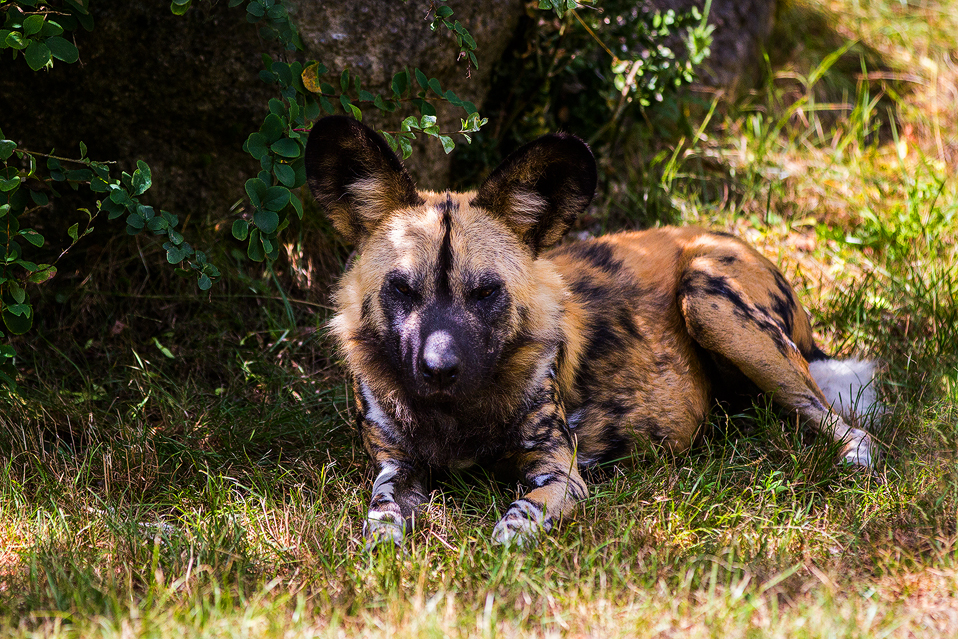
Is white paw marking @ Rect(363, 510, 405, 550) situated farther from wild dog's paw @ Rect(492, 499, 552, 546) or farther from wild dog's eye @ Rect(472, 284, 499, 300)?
wild dog's eye @ Rect(472, 284, 499, 300)

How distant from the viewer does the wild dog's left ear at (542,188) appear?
9.91ft

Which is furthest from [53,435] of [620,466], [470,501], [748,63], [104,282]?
[748,63]

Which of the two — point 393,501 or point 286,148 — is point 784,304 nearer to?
point 393,501

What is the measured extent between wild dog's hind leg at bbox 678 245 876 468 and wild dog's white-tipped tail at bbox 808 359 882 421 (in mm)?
157

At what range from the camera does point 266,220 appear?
318cm

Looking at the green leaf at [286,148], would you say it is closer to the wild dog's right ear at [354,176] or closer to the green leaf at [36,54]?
the wild dog's right ear at [354,176]

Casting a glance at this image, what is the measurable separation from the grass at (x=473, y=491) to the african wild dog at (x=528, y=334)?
0.15m

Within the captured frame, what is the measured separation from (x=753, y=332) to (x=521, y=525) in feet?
4.42

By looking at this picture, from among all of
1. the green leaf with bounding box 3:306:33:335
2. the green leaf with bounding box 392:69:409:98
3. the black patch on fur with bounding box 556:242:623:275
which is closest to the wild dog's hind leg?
the black patch on fur with bounding box 556:242:623:275

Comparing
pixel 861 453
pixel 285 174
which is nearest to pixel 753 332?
pixel 861 453

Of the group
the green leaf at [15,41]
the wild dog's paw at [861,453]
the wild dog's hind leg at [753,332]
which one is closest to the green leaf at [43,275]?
the green leaf at [15,41]

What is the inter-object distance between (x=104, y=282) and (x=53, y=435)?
91 cm

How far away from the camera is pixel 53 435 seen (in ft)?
11.9

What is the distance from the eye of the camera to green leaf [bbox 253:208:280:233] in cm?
317
